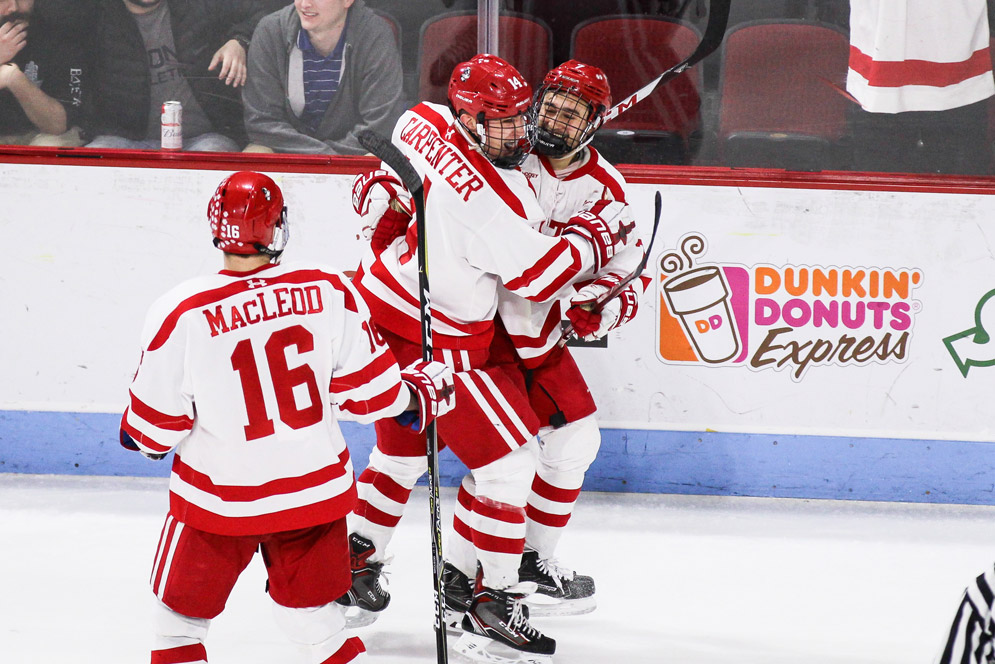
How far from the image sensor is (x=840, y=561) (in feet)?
10.4

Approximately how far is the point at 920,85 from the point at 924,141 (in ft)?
0.59

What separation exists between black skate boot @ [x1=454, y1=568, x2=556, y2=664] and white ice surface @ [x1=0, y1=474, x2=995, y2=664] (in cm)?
7

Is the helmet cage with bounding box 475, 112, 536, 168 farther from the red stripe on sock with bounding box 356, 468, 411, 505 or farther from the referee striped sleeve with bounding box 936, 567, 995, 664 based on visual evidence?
the referee striped sleeve with bounding box 936, 567, 995, 664

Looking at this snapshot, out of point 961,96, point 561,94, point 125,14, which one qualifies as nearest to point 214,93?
point 125,14

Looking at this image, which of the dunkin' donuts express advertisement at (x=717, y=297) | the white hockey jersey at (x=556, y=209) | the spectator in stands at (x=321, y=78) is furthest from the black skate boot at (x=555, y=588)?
the spectator in stands at (x=321, y=78)

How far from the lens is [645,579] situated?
9.96ft

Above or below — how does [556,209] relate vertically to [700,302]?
above

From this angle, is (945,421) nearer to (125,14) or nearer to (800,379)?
(800,379)

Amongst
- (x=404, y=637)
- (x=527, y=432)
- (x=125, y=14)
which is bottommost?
(x=404, y=637)

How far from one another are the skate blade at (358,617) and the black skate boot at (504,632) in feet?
0.77

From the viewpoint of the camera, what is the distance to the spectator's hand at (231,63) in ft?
11.9

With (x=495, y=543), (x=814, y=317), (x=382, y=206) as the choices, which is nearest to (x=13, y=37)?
(x=382, y=206)

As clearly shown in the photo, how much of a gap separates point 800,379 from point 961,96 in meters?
1.03

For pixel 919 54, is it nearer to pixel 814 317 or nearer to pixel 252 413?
pixel 814 317
